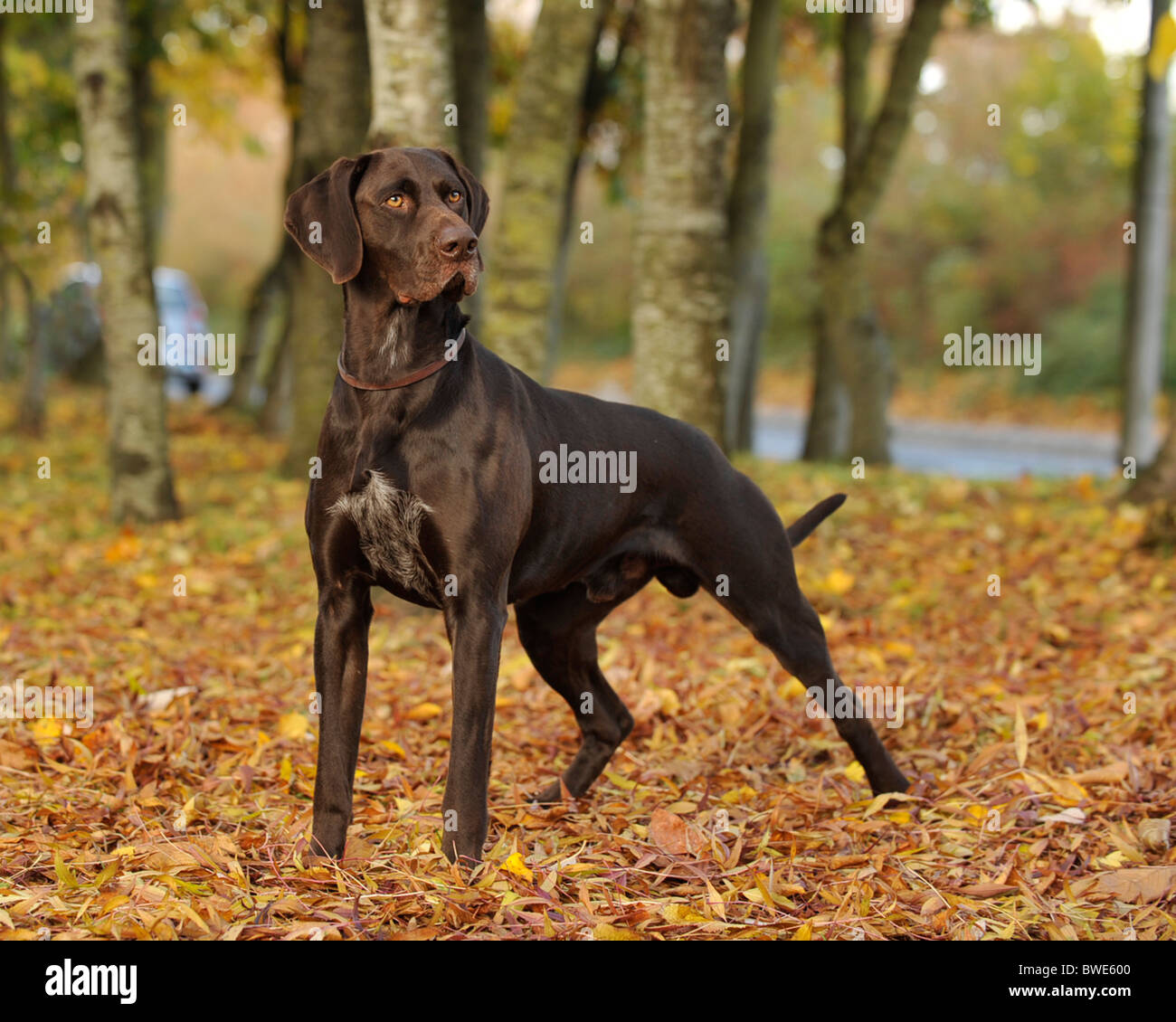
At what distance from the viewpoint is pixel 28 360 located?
1399cm

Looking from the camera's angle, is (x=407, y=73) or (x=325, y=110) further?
(x=325, y=110)

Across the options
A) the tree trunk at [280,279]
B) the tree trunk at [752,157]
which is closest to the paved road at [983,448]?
the tree trunk at [752,157]

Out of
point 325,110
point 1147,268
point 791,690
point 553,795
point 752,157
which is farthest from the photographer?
point 752,157

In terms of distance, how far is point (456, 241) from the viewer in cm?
347

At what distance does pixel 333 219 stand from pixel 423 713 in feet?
8.29

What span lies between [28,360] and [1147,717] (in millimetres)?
12526

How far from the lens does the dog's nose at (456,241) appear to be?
3479 millimetres

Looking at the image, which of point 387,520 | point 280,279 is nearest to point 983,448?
point 280,279

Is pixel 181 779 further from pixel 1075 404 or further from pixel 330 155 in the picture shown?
pixel 1075 404

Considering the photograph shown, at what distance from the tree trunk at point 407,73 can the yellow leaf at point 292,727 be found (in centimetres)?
306

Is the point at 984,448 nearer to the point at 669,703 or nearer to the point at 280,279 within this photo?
the point at 280,279

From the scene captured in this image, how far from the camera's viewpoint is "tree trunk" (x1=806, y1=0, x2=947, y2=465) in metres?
11.0

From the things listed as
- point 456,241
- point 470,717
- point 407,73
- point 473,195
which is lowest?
point 470,717

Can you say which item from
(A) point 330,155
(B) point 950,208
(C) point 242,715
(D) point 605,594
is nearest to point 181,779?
(C) point 242,715
